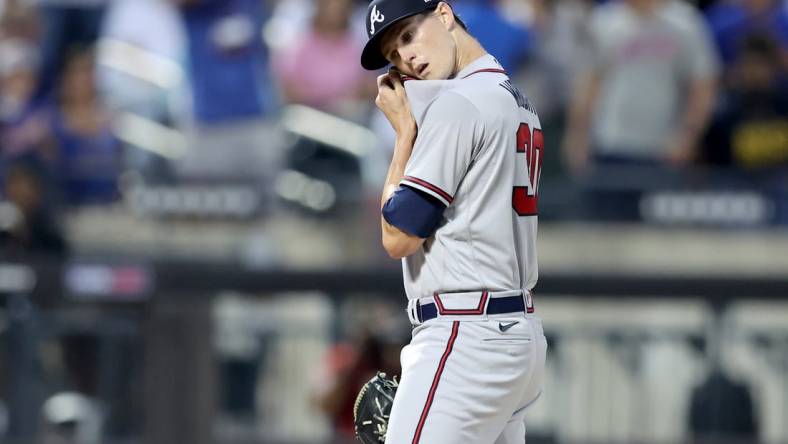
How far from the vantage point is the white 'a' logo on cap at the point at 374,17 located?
3.45 m

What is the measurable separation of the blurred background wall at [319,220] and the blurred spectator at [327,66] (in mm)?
20

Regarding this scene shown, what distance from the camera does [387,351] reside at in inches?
267

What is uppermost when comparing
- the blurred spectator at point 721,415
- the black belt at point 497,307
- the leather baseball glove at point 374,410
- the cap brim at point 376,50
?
the cap brim at point 376,50

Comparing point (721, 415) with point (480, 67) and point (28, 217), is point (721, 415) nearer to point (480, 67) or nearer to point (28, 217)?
point (480, 67)

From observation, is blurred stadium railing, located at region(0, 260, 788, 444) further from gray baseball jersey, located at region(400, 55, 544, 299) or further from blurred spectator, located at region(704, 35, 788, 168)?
gray baseball jersey, located at region(400, 55, 544, 299)

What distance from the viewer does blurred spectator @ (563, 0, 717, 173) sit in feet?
26.5

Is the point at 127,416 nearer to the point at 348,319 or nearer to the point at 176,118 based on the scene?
the point at 348,319

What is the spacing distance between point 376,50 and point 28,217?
538 centimetres

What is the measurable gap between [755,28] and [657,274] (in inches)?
81.5

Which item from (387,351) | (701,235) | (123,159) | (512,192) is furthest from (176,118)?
(512,192)

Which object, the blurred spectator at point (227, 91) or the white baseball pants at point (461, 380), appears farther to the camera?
the blurred spectator at point (227, 91)

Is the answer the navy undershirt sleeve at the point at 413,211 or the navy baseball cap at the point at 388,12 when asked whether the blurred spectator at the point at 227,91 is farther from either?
the navy undershirt sleeve at the point at 413,211

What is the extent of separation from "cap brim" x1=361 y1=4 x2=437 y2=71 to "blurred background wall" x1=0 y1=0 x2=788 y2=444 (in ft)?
10.6

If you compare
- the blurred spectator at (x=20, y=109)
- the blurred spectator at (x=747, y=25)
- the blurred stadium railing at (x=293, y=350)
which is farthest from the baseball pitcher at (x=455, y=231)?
the blurred spectator at (x=20, y=109)
